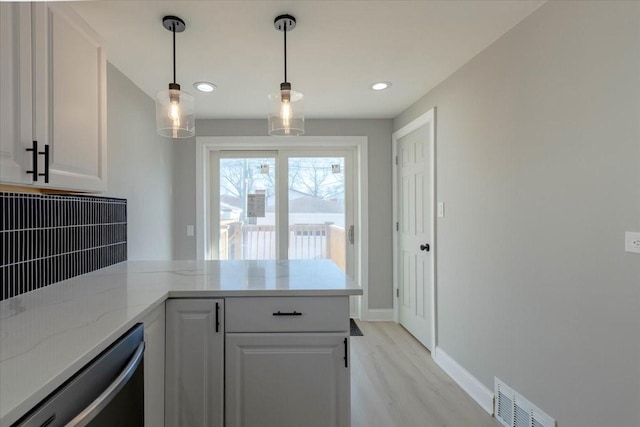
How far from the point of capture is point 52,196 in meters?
1.62

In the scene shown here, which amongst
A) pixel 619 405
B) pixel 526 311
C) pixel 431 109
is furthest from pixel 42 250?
pixel 431 109

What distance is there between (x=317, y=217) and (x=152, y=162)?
1.73m

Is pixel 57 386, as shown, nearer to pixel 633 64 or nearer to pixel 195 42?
pixel 195 42

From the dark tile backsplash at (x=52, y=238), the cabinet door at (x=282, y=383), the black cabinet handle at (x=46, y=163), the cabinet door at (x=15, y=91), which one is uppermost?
the cabinet door at (x=15, y=91)

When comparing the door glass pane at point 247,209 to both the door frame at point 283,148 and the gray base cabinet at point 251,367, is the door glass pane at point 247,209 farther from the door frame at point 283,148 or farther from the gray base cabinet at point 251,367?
the gray base cabinet at point 251,367

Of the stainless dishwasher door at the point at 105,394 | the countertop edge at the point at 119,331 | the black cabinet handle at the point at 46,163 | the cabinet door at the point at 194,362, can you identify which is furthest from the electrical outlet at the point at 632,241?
the black cabinet handle at the point at 46,163

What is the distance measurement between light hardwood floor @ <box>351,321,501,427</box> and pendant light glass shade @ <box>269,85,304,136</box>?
1.71m

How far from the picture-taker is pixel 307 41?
6.28 ft

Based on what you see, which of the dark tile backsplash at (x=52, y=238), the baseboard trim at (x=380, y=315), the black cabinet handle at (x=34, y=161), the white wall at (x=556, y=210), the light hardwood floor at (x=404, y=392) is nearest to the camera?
the black cabinet handle at (x=34, y=161)

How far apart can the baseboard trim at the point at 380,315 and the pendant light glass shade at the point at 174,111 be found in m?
2.74

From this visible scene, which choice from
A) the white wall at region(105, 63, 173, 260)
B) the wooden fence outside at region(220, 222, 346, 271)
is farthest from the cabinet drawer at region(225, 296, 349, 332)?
the wooden fence outside at region(220, 222, 346, 271)

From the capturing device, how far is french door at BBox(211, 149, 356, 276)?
363 centimetres

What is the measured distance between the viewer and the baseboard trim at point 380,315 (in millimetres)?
3594

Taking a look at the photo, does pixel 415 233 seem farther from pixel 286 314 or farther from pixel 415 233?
pixel 286 314
